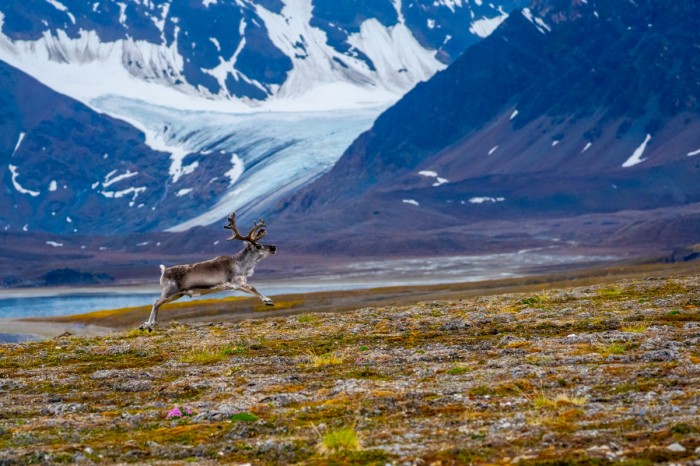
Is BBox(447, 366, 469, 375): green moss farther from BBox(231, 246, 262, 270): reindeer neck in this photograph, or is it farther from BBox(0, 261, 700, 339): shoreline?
BBox(0, 261, 700, 339): shoreline

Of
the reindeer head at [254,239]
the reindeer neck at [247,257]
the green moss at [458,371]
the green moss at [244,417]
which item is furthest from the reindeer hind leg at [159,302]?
the green moss at [244,417]

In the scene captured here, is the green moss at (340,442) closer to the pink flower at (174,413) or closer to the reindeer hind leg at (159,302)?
the pink flower at (174,413)

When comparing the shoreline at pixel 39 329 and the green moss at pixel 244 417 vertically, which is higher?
the green moss at pixel 244 417

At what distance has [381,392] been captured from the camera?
17109mm

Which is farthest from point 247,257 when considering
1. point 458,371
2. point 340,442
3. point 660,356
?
point 340,442

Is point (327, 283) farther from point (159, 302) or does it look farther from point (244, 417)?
point (244, 417)

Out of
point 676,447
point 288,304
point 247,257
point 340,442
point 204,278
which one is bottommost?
point 288,304

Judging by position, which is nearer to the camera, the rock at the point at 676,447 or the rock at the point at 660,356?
the rock at the point at 676,447

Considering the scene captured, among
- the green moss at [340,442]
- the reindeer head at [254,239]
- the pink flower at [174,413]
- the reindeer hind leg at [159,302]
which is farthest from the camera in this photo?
the reindeer head at [254,239]

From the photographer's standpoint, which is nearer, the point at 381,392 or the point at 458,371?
the point at 381,392

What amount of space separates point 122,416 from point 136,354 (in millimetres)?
7903

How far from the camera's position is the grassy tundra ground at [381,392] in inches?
524

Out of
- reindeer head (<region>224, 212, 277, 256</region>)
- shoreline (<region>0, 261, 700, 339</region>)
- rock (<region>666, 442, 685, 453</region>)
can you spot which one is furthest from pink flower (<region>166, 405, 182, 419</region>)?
shoreline (<region>0, 261, 700, 339</region>)

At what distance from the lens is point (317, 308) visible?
8212 centimetres
